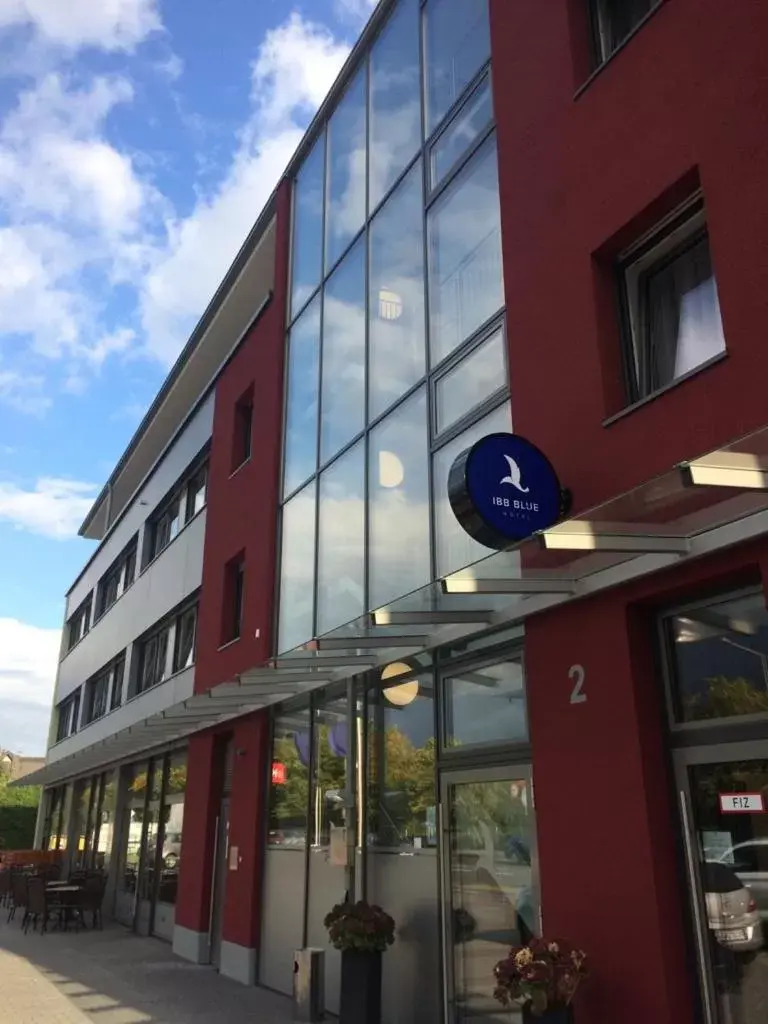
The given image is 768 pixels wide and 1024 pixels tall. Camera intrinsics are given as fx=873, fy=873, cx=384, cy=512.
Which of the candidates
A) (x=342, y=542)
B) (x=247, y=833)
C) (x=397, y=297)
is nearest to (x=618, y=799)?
(x=342, y=542)

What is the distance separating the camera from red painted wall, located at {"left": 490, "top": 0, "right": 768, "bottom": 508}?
218 inches

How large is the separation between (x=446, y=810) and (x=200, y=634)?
330 inches

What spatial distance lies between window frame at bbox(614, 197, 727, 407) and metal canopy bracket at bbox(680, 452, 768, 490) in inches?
72.9

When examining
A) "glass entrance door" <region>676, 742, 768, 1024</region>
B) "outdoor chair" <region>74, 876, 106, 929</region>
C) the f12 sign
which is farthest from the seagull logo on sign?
"outdoor chair" <region>74, 876, 106, 929</region>

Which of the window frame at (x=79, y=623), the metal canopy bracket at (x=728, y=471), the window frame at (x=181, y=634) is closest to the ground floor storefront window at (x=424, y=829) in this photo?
the metal canopy bracket at (x=728, y=471)

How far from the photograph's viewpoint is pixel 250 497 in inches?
548

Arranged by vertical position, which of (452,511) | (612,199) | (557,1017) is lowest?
(557,1017)

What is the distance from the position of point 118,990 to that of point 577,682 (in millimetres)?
8115

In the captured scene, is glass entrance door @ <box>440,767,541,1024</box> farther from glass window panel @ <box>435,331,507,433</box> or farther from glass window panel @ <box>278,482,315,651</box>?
glass window panel @ <box>278,482,315,651</box>

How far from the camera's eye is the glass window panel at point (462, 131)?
29.5 ft

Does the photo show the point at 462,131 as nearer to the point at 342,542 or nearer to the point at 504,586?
the point at 342,542

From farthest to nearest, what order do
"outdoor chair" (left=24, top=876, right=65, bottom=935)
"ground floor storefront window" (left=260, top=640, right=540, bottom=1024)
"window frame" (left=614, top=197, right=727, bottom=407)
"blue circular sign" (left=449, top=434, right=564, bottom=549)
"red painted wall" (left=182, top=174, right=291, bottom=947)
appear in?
1. "outdoor chair" (left=24, top=876, right=65, bottom=935)
2. "red painted wall" (left=182, top=174, right=291, bottom=947)
3. "ground floor storefront window" (left=260, top=640, right=540, bottom=1024)
4. "window frame" (left=614, top=197, right=727, bottom=407)
5. "blue circular sign" (left=449, top=434, right=564, bottom=549)

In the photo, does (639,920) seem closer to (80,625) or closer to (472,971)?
(472,971)

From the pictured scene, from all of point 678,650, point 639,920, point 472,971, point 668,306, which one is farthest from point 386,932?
point 668,306
